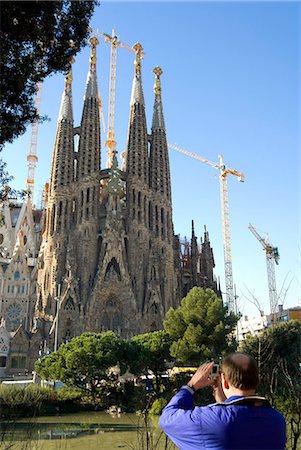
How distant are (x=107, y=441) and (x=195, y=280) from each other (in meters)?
38.5

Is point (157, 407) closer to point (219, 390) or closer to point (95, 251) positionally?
point (219, 390)

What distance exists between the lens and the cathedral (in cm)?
4069

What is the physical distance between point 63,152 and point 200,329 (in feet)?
93.2

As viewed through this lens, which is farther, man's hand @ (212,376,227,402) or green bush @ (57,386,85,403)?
green bush @ (57,386,85,403)

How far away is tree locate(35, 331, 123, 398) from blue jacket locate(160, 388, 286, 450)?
23.2 meters

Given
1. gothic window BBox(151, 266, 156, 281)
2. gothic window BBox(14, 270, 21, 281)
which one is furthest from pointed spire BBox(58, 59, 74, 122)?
gothic window BBox(151, 266, 156, 281)

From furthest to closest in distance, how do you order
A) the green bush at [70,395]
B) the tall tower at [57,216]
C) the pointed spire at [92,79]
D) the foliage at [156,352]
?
the pointed spire at [92,79]
the tall tower at [57,216]
the foliage at [156,352]
the green bush at [70,395]

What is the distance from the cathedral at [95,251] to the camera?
40.7 metres

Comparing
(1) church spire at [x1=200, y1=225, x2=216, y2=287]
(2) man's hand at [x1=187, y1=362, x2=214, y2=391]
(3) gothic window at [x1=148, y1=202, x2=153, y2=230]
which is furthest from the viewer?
(1) church spire at [x1=200, y1=225, x2=216, y2=287]

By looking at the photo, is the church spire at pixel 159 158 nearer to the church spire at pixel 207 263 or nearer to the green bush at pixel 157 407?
the church spire at pixel 207 263

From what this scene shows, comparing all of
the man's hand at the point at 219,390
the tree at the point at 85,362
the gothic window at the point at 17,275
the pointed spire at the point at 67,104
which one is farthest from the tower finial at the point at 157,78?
the man's hand at the point at 219,390

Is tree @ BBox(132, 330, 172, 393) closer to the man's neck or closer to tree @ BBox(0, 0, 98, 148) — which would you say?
tree @ BBox(0, 0, 98, 148)

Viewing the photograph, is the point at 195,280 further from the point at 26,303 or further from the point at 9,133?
the point at 9,133

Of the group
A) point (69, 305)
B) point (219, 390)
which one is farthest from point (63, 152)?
point (219, 390)
